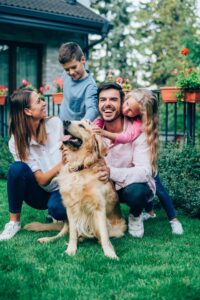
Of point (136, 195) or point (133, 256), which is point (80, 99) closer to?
point (136, 195)

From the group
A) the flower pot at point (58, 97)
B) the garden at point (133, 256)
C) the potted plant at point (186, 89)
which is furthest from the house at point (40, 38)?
the potted plant at point (186, 89)

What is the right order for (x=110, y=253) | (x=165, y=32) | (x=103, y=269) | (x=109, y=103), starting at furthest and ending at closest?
(x=165, y=32)
(x=109, y=103)
(x=110, y=253)
(x=103, y=269)

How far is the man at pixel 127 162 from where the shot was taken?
443cm

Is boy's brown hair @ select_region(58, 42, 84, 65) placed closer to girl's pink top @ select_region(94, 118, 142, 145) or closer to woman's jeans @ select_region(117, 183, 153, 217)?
girl's pink top @ select_region(94, 118, 142, 145)

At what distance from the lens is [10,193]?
4652mm

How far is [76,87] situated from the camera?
17.0ft

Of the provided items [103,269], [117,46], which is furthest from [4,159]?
[117,46]

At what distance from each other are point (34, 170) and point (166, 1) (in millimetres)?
18200

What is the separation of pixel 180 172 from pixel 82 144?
2.48m

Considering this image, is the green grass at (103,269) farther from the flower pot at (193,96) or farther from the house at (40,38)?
the house at (40,38)

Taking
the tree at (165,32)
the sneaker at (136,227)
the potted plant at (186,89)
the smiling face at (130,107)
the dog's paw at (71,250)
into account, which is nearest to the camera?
the dog's paw at (71,250)

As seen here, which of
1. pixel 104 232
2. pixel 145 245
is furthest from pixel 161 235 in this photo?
pixel 104 232

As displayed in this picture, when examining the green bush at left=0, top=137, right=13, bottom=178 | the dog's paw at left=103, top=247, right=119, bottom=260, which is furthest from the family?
the green bush at left=0, top=137, right=13, bottom=178

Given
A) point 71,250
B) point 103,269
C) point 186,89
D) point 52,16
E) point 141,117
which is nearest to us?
point 103,269
